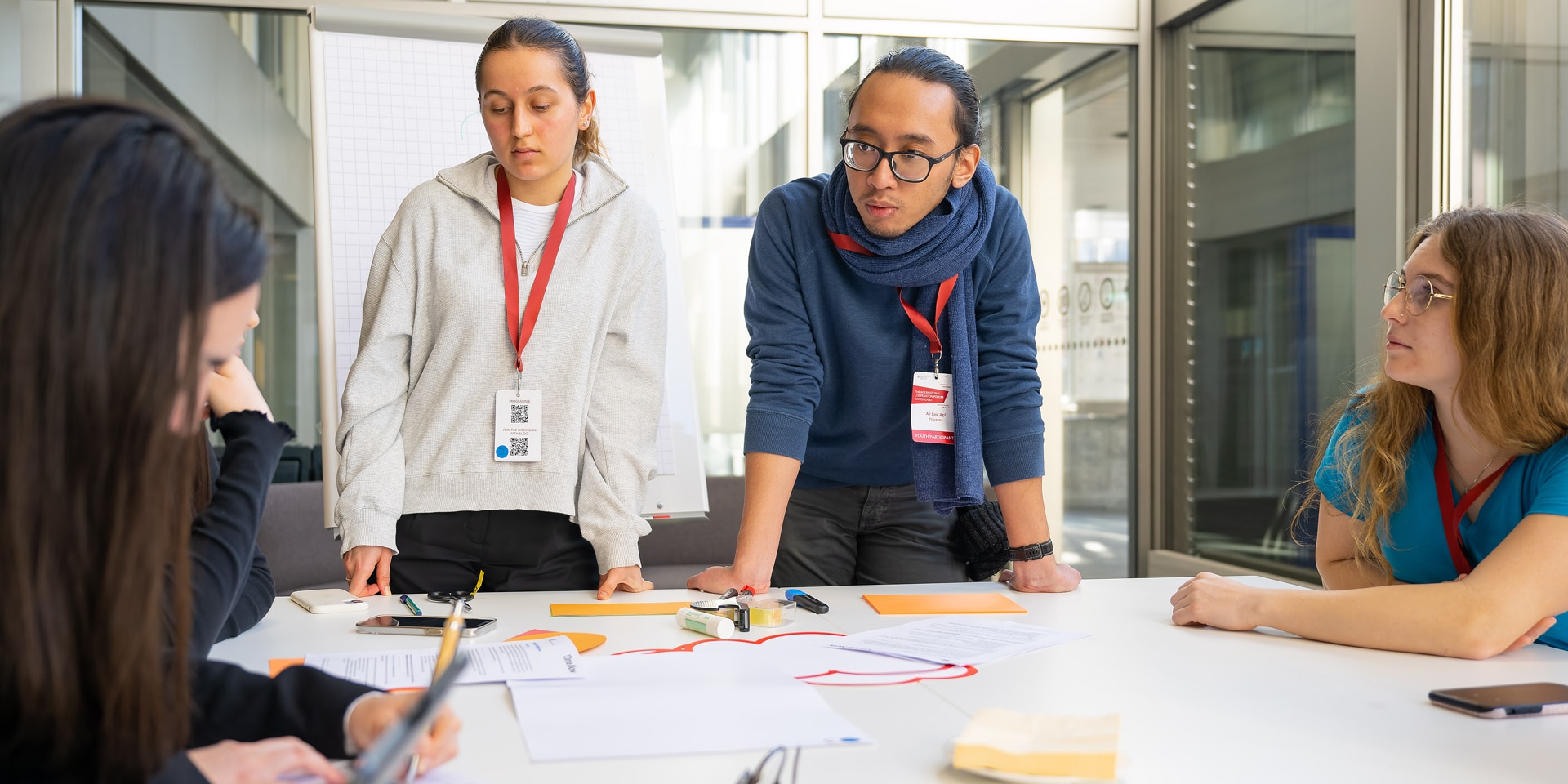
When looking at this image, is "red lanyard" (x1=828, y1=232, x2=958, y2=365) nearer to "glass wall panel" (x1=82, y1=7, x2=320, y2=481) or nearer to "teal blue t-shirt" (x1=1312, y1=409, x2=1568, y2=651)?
"teal blue t-shirt" (x1=1312, y1=409, x2=1568, y2=651)

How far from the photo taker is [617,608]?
67.6 inches

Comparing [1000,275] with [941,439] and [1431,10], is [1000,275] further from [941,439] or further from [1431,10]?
[1431,10]

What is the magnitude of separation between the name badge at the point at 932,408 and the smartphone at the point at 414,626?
81 cm

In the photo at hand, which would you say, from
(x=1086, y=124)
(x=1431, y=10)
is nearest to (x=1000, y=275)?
(x=1431, y=10)

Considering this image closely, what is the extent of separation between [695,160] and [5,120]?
386cm

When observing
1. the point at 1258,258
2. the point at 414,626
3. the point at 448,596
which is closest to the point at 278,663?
the point at 414,626

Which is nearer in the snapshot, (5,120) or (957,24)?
(5,120)

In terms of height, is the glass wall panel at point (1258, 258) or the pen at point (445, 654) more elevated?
the glass wall panel at point (1258, 258)

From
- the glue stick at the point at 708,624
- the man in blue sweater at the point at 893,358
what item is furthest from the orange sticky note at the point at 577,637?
the man in blue sweater at the point at 893,358

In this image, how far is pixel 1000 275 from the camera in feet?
6.74

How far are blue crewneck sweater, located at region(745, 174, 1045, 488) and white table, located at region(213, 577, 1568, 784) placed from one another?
411 millimetres

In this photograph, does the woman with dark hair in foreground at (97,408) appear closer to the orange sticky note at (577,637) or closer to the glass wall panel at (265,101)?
the orange sticky note at (577,637)

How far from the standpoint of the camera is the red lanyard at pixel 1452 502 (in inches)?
65.2

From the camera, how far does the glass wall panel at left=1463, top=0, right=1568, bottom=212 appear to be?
288 centimetres
